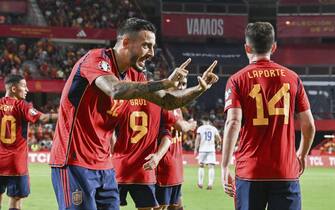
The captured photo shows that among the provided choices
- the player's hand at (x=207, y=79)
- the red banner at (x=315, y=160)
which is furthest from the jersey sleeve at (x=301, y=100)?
the red banner at (x=315, y=160)

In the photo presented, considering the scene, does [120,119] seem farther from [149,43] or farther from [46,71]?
[46,71]

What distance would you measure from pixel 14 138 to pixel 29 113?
0.63 m

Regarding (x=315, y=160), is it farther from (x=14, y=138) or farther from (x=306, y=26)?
(x=14, y=138)

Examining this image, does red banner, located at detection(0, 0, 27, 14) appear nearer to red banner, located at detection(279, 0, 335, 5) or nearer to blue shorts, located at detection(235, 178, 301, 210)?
red banner, located at detection(279, 0, 335, 5)

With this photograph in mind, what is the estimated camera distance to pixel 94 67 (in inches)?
197

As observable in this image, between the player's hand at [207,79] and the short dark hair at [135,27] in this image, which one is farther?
the short dark hair at [135,27]

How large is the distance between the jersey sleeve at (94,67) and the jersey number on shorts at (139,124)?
3221mm

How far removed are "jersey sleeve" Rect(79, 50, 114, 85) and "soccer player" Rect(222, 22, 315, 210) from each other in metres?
1.21

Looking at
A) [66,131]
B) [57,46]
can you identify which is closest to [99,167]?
[66,131]

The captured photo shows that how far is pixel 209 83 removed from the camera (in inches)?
201

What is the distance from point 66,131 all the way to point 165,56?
38114 mm

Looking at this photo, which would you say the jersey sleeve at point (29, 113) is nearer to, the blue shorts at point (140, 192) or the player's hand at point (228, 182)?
the blue shorts at point (140, 192)

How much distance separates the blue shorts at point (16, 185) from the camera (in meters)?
10.3

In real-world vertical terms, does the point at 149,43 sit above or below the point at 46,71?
below
